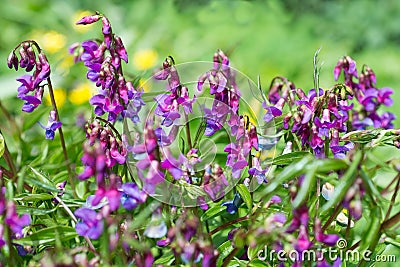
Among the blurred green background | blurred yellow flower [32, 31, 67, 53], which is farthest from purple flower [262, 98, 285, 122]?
blurred yellow flower [32, 31, 67, 53]

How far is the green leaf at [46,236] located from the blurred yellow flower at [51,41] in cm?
424

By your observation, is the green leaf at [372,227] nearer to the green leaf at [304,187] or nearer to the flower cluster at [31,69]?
the green leaf at [304,187]

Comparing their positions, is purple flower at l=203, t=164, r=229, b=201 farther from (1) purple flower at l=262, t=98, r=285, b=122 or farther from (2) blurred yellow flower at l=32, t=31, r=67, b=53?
(2) blurred yellow flower at l=32, t=31, r=67, b=53

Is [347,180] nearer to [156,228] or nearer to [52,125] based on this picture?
[156,228]

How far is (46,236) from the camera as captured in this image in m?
1.58

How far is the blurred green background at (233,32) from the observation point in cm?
530

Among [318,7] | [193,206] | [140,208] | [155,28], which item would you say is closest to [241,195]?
[193,206]

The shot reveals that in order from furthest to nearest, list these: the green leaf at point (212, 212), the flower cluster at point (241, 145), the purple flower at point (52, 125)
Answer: the purple flower at point (52, 125) < the green leaf at point (212, 212) < the flower cluster at point (241, 145)

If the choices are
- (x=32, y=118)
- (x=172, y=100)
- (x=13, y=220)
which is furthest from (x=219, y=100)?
(x=32, y=118)

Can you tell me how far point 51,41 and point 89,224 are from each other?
461 cm

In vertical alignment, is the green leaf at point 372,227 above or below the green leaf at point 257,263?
above

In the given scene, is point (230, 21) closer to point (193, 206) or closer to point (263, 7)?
point (263, 7)

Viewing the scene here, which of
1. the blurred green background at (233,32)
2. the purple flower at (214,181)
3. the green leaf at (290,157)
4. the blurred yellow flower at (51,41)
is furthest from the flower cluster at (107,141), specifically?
the blurred yellow flower at (51,41)

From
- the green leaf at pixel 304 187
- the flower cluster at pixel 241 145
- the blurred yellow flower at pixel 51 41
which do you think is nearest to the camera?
the green leaf at pixel 304 187
